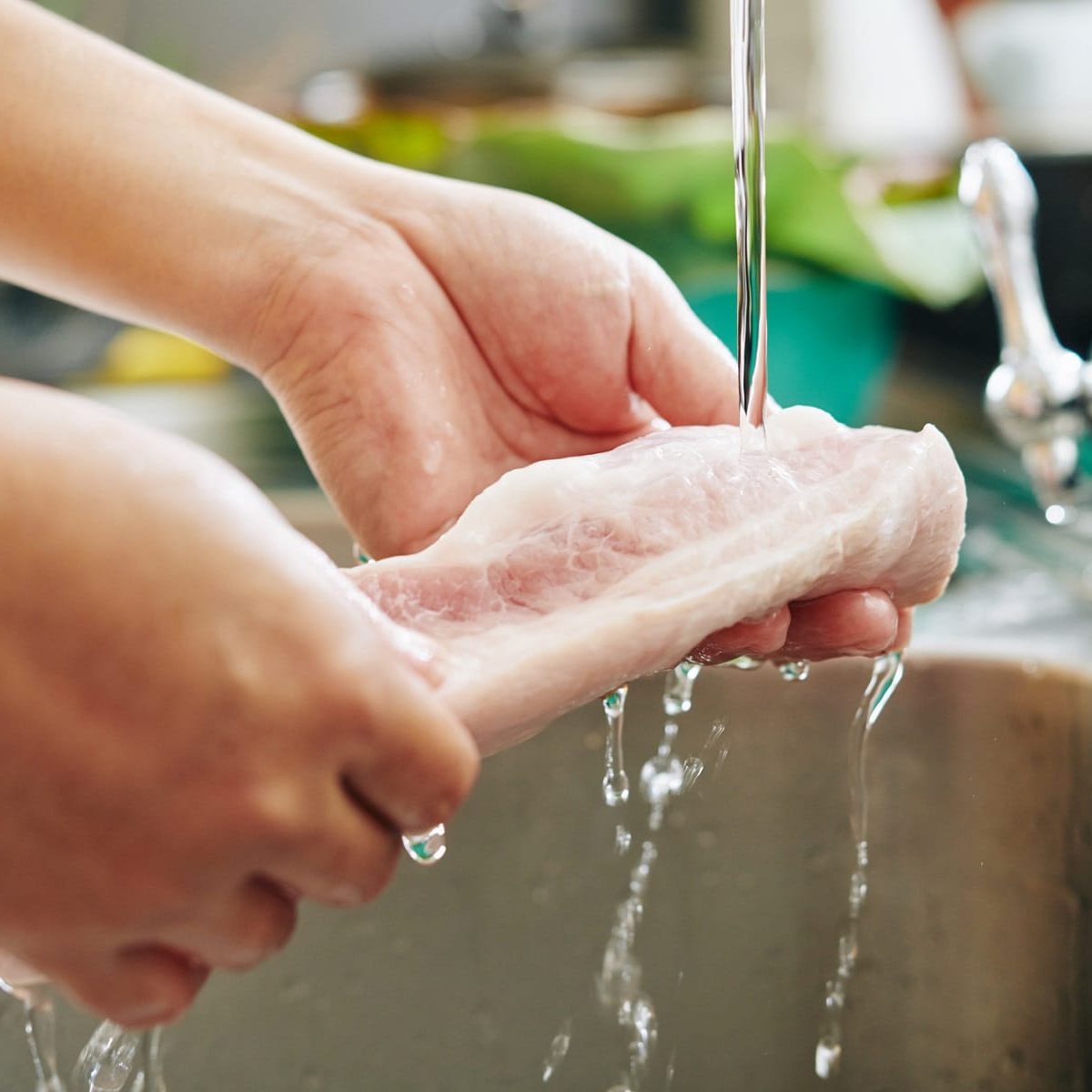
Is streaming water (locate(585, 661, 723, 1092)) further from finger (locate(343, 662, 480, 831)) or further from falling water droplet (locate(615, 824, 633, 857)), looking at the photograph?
finger (locate(343, 662, 480, 831))

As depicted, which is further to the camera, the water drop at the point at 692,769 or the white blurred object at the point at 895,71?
the white blurred object at the point at 895,71

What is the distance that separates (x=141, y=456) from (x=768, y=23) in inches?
81.5

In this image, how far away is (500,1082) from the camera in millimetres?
715

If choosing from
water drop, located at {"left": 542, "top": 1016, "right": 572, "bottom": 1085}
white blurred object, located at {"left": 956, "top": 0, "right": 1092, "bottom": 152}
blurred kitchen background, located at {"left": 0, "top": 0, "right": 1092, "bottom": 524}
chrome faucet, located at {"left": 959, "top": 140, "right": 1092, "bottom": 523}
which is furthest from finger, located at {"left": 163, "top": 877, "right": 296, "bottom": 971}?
white blurred object, located at {"left": 956, "top": 0, "right": 1092, "bottom": 152}

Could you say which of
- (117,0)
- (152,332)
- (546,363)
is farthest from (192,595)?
(117,0)

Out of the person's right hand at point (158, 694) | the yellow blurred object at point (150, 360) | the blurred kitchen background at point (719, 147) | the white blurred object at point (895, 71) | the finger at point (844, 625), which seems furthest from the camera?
the white blurred object at point (895, 71)

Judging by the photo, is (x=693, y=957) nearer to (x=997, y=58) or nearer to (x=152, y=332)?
(x=152, y=332)

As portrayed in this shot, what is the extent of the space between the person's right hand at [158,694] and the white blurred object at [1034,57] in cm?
157

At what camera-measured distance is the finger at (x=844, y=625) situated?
0.55 m

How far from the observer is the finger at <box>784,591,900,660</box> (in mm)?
547

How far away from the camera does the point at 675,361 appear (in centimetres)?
70

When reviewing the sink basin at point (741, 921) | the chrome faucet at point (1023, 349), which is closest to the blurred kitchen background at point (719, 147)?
the chrome faucet at point (1023, 349)

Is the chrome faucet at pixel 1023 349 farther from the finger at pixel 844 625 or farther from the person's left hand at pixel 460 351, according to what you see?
the finger at pixel 844 625

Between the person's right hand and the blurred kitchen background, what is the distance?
72 centimetres
